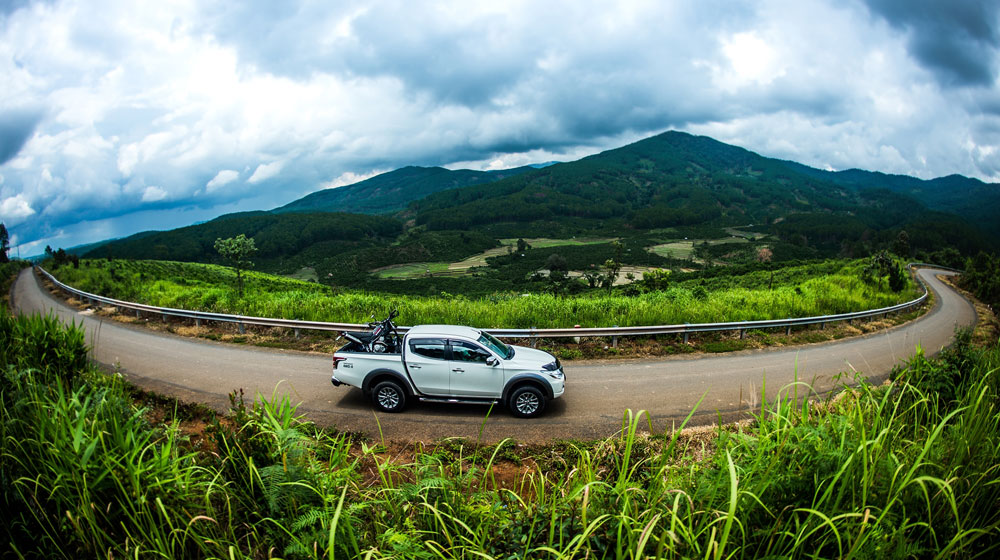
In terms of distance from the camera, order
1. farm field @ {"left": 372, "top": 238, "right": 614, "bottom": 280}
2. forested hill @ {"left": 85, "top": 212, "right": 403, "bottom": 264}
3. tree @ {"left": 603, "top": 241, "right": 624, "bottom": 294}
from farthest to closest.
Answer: forested hill @ {"left": 85, "top": 212, "right": 403, "bottom": 264}, farm field @ {"left": 372, "top": 238, "right": 614, "bottom": 280}, tree @ {"left": 603, "top": 241, "right": 624, "bottom": 294}

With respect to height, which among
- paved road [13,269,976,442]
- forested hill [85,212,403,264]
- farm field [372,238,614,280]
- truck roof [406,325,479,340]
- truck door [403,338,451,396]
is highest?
forested hill [85,212,403,264]

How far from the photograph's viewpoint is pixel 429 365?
7332 mm

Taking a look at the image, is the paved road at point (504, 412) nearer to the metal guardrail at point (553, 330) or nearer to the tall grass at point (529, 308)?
the metal guardrail at point (553, 330)

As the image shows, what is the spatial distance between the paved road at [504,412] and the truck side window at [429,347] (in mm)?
1057

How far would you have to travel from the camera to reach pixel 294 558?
2.36 metres

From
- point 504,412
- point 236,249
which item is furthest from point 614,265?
point 504,412

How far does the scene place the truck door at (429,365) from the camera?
7.33 meters

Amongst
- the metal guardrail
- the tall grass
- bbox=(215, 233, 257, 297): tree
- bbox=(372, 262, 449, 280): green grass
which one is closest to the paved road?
the metal guardrail

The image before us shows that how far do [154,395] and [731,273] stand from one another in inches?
3431

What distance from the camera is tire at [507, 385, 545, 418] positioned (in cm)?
725

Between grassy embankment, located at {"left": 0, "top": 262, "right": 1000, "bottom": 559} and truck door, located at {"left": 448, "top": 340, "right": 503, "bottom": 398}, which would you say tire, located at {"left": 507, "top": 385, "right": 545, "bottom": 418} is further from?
grassy embankment, located at {"left": 0, "top": 262, "right": 1000, "bottom": 559}

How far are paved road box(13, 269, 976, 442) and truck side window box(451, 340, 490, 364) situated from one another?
1016 millimetres

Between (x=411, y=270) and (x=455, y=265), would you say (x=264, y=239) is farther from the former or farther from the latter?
(x=455, y=265)

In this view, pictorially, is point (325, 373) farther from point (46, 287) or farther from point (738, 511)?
point (46, 287)
